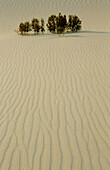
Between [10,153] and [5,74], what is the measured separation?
352 centimetres

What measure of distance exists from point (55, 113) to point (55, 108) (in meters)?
0.20

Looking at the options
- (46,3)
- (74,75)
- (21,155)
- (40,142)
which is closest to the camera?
(21,155)

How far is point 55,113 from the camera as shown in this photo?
157 inches

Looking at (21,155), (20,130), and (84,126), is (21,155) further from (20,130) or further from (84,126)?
(84,126)

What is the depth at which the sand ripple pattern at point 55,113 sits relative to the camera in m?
2.93

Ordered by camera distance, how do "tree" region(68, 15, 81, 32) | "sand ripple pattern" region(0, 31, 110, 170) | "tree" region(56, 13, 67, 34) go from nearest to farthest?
1. "sand ripple pattern" region(0, 31, 110, 170)
2. "tree" region(56, 13, 67, 34)
3. "tree" region(68, 15, 81, 32)

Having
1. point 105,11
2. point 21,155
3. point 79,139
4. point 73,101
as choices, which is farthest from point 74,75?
point 105,11

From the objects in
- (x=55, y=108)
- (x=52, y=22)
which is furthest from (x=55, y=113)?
(x=52, y=22)

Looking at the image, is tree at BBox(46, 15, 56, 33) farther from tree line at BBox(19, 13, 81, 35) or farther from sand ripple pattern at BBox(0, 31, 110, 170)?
sand ripple pattern at BBox(0, 31, 110, 170)

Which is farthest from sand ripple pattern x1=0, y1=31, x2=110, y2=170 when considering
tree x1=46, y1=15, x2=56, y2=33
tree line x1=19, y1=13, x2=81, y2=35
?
tree x1=46, y1=15, x2=56, y2=33

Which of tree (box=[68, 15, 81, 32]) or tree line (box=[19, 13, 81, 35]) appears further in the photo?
tree (box=[68, 15, 81, 32])

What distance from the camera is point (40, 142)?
127 inches

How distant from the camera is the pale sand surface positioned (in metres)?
2.94

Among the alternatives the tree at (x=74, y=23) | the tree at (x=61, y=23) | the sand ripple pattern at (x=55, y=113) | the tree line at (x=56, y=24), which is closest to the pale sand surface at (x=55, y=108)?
the sand ripple pattern at (x=55, y=113)
